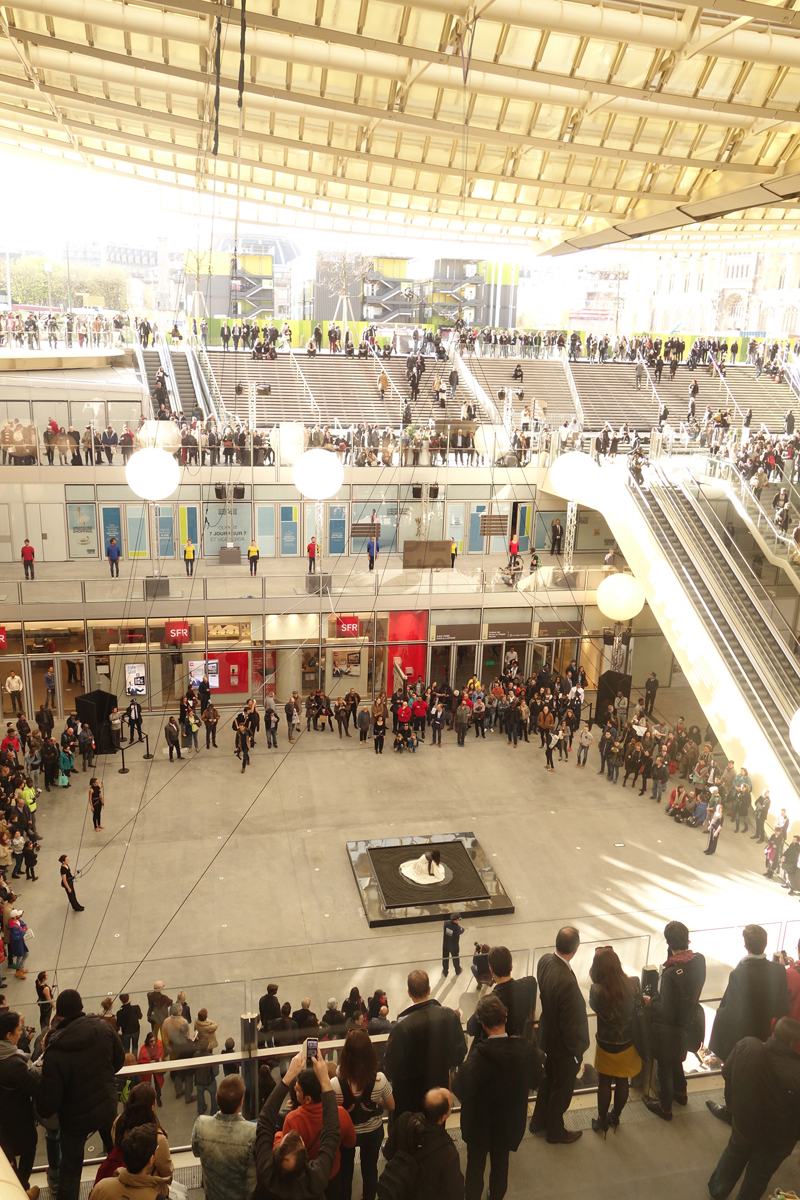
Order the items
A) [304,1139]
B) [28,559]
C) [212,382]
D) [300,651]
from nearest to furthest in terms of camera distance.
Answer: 1. [304,1139]
2. [28,559]
3. [300,651]
4. [212,382]

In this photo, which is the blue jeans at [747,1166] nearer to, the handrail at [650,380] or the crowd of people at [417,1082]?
the crowd of people at [417,1082]

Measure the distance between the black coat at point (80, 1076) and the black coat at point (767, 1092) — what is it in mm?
3047

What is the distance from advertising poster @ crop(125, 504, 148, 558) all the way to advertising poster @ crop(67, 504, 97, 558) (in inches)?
32.5

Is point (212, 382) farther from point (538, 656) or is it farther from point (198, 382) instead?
point (538, 656)

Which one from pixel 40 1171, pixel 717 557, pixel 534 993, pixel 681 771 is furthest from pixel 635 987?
pixel 717 557

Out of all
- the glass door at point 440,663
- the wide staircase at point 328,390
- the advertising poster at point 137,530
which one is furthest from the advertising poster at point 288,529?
the glass door at point 440,663

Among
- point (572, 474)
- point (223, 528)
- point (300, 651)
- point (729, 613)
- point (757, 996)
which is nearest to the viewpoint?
point (757, 996)

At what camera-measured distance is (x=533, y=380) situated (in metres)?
30.9

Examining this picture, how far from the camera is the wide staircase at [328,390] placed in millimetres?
26859

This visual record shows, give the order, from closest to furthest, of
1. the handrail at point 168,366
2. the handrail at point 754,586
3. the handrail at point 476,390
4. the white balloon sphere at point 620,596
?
the white balloon sphere at point 620,596 → the handrail at point 754,586 → the handrail at point 168,366 → the handrail at point 476,390

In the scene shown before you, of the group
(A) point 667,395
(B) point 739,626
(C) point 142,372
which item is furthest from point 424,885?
(A) point 667,395

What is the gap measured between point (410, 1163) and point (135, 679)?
18.1 metres

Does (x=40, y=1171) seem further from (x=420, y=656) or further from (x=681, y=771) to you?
(x=420, y=656)

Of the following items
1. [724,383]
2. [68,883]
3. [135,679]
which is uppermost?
[724,383]
